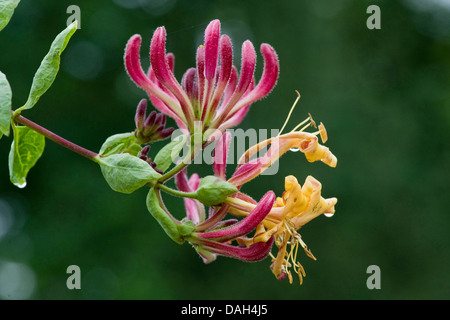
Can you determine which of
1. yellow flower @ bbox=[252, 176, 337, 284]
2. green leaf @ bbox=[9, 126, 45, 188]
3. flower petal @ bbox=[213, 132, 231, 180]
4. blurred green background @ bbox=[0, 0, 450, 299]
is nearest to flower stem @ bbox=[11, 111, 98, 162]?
green leaf @ bbox=[9, 126, 45, 188]

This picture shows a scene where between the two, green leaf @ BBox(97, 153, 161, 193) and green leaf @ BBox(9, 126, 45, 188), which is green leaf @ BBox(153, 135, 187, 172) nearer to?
green leaf @ BBox(97, 153, 161, 193)

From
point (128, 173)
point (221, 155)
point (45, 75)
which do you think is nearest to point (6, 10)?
point (45, 75)

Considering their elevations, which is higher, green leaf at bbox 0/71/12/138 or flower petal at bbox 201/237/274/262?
green leaf at bbox 0/71/12/138

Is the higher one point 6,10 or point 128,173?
point 6,10

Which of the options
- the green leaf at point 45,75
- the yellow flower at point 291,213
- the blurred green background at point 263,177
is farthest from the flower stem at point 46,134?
the blurred green background at point 263,177

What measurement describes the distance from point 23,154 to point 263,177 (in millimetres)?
5483

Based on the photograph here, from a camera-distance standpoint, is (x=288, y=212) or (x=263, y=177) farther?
(x=263, y=177)

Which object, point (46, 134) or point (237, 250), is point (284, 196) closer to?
Result: point (237, 250)

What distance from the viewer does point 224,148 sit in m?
1.13

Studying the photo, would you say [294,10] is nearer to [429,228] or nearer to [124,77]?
[124,77]

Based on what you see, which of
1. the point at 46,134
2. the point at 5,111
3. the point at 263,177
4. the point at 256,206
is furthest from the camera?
the point at 263,177

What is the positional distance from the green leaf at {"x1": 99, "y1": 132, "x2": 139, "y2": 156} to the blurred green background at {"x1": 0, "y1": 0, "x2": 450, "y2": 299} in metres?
4.80

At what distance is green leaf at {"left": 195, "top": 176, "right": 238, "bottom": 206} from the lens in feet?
3.34

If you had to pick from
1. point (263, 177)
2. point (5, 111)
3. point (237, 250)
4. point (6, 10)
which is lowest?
point (237, 250)
